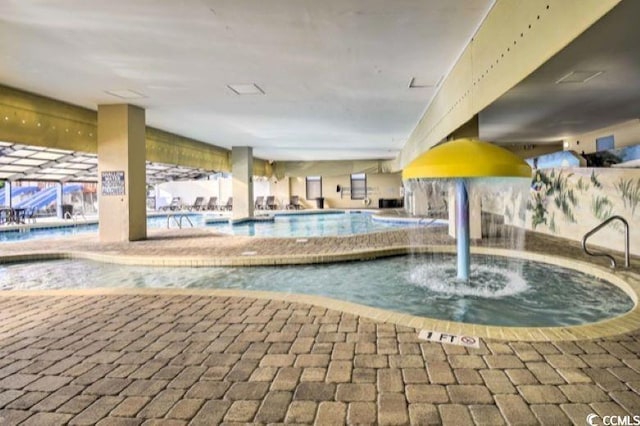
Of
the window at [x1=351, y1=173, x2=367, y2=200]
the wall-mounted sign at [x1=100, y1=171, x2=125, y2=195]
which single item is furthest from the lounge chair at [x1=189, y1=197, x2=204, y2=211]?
the wall-mounted sign at [x1=100, y1=171, x2=125, y2=195]

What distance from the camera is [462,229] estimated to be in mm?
4836

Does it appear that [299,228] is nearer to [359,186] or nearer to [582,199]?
[582,199]

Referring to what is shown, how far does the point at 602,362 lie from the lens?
2262 mm

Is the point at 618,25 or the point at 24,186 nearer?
the point at 618,25

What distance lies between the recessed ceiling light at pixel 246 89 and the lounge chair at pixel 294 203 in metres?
16.2

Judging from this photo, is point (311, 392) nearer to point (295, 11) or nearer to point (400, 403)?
point (400, 403)

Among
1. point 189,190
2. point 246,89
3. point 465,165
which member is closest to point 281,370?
point 465,165

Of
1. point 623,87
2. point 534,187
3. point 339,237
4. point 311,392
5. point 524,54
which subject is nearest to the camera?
point 311,392

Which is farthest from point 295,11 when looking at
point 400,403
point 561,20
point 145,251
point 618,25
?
point 145,251

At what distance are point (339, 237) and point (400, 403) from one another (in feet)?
21.5

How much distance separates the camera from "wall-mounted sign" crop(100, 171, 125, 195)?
8.56 meters

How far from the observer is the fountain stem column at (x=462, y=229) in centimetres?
484

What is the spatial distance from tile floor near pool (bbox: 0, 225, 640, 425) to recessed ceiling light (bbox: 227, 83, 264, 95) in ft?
15.0

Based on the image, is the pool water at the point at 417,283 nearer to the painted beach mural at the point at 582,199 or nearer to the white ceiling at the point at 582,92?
the painted beach mural at the point at 582,199
